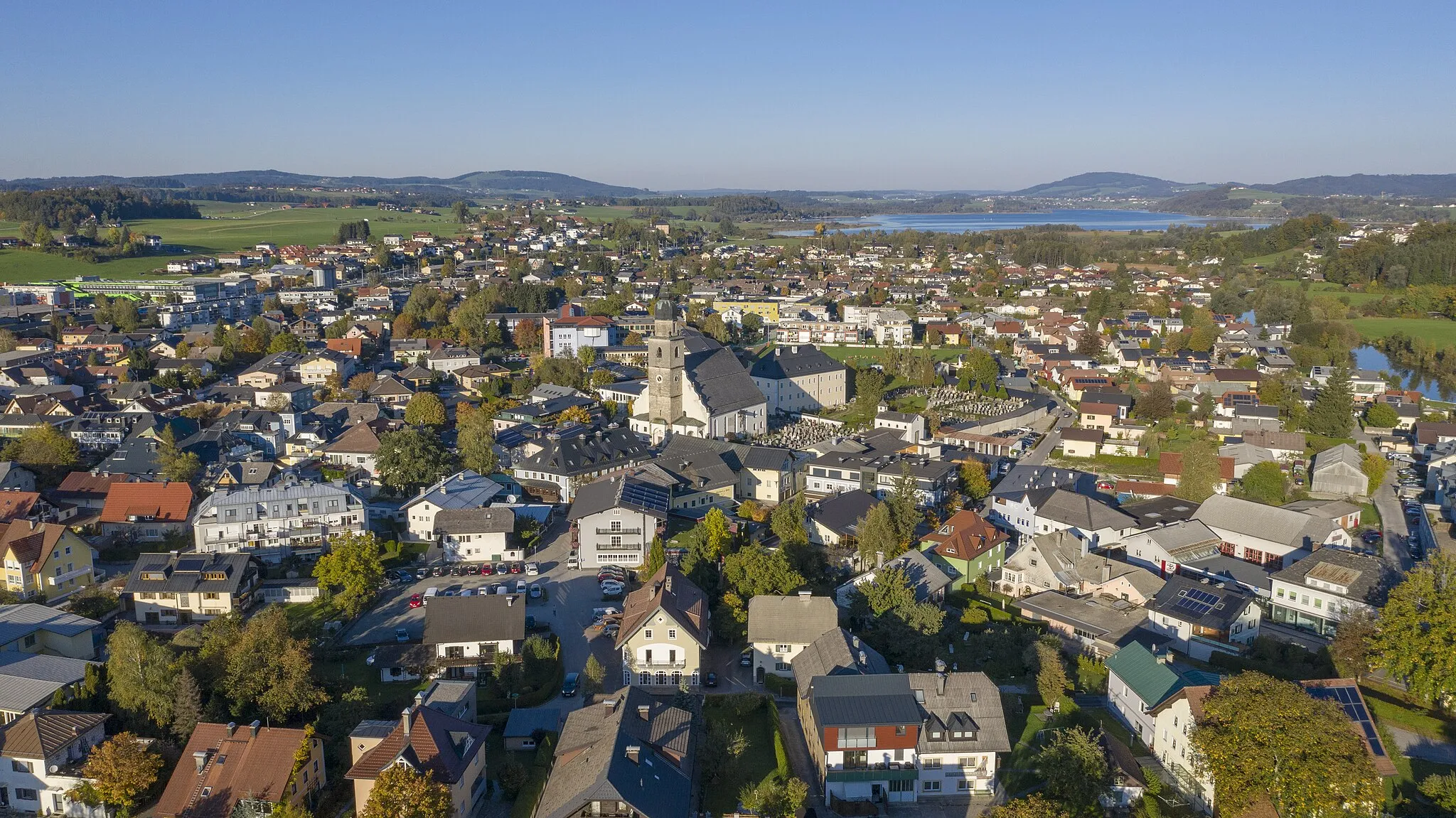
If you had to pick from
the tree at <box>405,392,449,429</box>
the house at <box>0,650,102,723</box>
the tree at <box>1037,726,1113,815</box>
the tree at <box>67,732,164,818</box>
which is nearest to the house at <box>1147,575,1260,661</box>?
the tree at <box>1037,726,1113,815</box>

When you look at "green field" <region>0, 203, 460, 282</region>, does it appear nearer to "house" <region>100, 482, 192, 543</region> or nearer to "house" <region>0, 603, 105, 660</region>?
"house" <region>100, 482, 192, 543</region>

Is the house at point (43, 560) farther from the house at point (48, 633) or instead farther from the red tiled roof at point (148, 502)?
the red tiled roof at point (148, 502)

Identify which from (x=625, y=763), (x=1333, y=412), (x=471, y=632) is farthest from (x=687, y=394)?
(x=1333, y=412)

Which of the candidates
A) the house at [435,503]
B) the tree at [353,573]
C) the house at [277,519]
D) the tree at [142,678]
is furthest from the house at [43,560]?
the house at [435,503]

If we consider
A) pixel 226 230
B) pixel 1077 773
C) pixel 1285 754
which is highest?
pixel 226 230

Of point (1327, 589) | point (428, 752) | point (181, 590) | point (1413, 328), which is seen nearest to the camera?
point (428, 752)

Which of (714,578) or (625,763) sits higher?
(625,763)

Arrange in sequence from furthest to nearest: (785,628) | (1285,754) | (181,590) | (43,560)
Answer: (43,560) → (181,590) → (785,628) → (1285,754)

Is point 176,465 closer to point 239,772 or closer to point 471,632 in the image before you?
point 471,632
